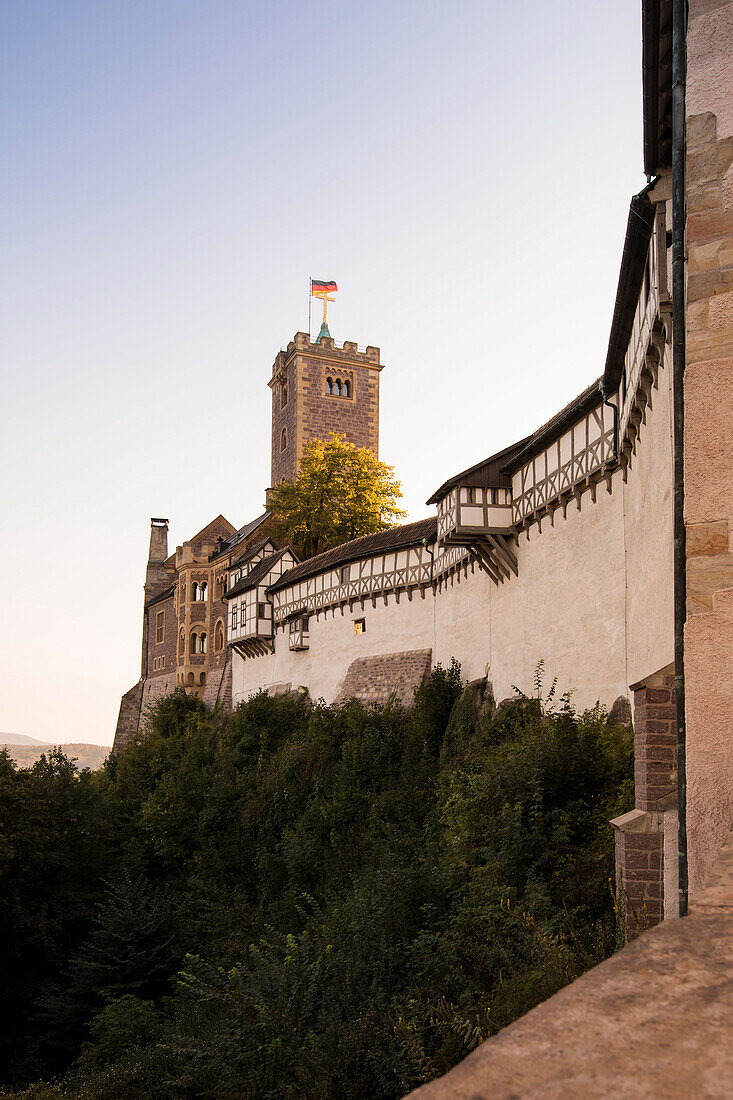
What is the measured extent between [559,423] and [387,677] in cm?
1223

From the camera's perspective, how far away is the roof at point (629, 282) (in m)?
8.97

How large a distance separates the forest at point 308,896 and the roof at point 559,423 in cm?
488

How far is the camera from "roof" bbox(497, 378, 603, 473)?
47.9 ft

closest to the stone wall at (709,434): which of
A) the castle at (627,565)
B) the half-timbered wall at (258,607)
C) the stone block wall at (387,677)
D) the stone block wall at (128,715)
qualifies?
the castle at (627,565)

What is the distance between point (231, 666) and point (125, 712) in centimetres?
1498

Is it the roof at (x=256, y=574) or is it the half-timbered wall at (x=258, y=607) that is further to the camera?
the roof at (x=256, y=574)

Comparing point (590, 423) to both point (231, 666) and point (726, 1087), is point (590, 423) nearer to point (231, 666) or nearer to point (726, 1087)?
point (726, 1087)

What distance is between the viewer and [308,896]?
14.2 meters

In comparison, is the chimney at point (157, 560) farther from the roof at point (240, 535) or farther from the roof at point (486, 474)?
the roof at point (486, 474)

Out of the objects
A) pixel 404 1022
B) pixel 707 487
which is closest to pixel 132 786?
pixel 404 1022

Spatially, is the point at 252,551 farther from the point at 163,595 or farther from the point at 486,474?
the point at 486,474

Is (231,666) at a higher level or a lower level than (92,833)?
higher

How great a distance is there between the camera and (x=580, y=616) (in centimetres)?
1531

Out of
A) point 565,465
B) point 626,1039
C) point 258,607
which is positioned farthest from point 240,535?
point 626,1039
